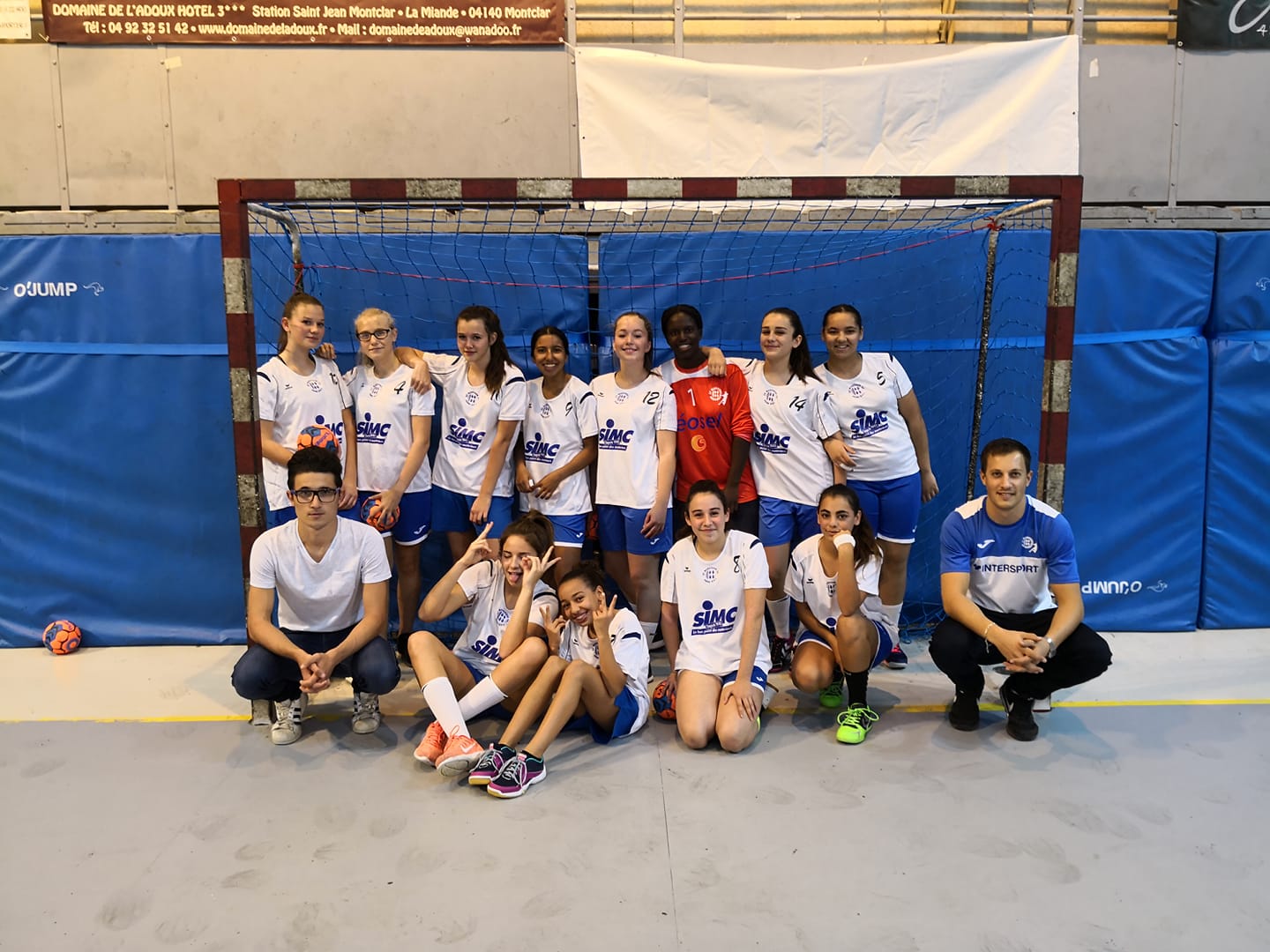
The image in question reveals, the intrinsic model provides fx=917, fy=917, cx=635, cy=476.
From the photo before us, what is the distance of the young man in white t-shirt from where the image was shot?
3.35 metres

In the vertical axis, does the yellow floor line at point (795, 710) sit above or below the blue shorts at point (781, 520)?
below

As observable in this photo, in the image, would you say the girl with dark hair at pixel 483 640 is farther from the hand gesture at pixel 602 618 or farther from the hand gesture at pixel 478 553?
the hand gesture at pixel 602 618

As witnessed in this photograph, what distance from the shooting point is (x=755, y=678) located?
346cm

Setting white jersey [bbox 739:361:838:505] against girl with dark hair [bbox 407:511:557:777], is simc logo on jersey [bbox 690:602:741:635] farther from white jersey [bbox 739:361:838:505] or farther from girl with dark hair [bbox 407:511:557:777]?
white jersey [bbox 739:361:838:505]

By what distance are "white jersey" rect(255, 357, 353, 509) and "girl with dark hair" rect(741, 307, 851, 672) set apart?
1.82 metres

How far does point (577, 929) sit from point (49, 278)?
4070 mm

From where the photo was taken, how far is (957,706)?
11.6 feet

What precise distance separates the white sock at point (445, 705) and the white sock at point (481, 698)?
4 centimetres

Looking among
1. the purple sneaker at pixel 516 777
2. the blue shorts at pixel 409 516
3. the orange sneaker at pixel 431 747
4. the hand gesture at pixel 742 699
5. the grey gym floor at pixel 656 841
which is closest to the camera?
the grey gym floor at pixel 656 841

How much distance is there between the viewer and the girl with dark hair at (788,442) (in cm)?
404

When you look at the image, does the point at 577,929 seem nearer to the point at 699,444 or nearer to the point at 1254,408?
the point at 699,444

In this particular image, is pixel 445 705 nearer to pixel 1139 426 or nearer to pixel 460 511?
pixel 460 511

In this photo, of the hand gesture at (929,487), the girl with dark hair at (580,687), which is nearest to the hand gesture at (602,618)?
the girl with dark hair at (580,687)

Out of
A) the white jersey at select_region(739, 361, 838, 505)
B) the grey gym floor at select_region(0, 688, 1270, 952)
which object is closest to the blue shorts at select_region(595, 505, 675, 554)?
the white jersey at select_region(739, 361, 838, 505)
